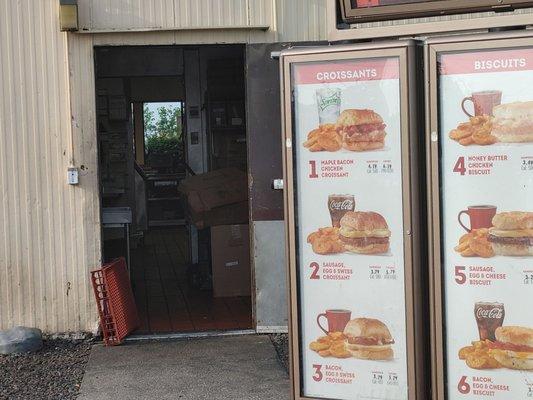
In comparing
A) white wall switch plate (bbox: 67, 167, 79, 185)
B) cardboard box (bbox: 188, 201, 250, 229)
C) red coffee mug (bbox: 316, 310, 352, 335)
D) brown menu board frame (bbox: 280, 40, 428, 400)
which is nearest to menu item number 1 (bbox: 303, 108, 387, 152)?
brown menu board frame (bbox: 280, 40, 428, 400)

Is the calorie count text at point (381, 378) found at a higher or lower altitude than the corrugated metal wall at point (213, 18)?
lower

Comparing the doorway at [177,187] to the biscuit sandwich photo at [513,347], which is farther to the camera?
the doorway at [177,187]

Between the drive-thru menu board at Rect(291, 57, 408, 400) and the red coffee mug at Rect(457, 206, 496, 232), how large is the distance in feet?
1.19

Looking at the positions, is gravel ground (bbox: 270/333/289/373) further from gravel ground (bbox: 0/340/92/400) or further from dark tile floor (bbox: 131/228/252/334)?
gravel ground (bbox: 0/340/92/400)

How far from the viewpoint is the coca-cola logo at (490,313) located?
13.5 ft

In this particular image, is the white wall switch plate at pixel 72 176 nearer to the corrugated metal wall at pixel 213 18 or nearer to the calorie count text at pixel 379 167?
the corrugated metal wall at pixel 213 18

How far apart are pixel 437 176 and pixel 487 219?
32cm

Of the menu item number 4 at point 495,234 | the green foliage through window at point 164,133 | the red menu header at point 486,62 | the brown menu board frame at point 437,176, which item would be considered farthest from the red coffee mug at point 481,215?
the green foliage through window at point 164,133

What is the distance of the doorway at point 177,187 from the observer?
27.2ft

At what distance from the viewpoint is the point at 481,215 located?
409 cm

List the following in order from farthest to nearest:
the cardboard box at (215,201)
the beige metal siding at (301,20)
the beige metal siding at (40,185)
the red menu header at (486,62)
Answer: the cardboard box at (215,201) → the beige metal siding at (301,20) → the beige metal siding at (40,185) → the red menu header at (486,62)

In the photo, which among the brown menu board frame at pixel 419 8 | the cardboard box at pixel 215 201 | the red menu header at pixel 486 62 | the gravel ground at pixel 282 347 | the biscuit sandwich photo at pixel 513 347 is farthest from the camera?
the cardboard box at pixel 215 201

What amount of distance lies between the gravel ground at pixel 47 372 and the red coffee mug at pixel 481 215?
3050 millimetres

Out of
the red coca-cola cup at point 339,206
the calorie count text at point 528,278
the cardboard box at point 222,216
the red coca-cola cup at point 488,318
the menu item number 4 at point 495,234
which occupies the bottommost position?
the red coca-cola cup at point 488,318
